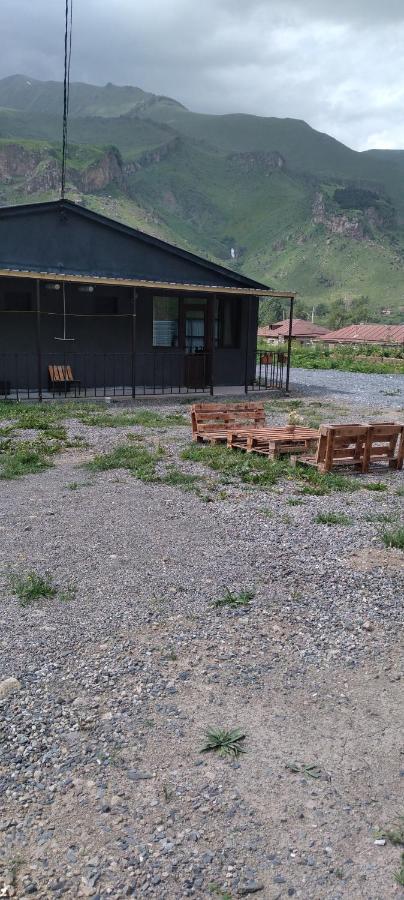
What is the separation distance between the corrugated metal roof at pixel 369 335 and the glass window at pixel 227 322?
130 feet

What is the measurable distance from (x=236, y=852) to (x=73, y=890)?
616 mm

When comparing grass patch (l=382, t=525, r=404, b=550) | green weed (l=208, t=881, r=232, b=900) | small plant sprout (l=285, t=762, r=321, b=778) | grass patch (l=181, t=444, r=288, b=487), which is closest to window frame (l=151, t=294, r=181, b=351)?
grass patch (l=181, t=444, r=288, b=487)

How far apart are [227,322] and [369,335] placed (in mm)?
44233

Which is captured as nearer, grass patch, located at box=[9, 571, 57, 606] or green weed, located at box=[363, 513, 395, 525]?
grass patch, located at box=[9, 571, 57, 606]

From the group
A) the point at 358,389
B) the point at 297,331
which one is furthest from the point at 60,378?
the point at 297,331

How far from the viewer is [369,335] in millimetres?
60281

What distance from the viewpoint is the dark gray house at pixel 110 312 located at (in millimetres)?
15914

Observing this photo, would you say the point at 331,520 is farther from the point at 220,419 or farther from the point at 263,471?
the point at 220,419

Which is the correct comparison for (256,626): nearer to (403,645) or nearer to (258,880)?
(403,645)

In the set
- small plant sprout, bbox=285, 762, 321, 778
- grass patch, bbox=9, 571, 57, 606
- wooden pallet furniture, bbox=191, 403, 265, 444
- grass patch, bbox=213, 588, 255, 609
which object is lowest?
small plant sprout, bbox=285, 762, 321, 778

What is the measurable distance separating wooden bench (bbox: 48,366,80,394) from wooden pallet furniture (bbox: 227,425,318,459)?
7080mm

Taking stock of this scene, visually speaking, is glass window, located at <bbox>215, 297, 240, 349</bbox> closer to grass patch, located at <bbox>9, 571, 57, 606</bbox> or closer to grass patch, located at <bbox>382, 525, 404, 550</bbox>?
grass patch, located at <bbox>382, 525, 404, 550</bbox>

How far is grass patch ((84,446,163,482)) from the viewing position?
8.55 m

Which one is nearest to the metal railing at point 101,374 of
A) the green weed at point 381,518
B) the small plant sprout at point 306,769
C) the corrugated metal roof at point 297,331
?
the green weed at point 381,518
